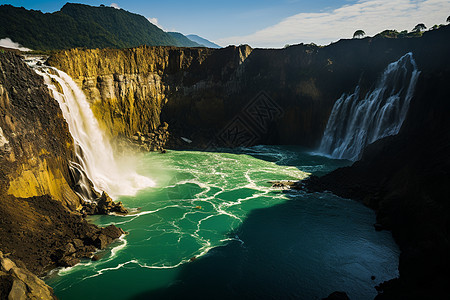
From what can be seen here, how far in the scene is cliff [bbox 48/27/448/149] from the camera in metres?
41.4

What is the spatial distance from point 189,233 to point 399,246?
12439mm

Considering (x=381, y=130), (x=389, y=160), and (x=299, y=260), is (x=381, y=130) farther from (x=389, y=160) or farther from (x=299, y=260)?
(x=299, y=260)

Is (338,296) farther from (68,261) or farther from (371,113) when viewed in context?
(371,113)

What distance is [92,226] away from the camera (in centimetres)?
1855

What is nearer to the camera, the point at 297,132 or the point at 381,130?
the point at 381,130

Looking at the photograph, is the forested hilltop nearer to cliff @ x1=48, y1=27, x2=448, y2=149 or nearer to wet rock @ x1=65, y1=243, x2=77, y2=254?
cliff @ x1=48, y1=27, x2=448, y2=149

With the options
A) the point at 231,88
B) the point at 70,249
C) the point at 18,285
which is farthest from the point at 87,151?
the point at 231,88

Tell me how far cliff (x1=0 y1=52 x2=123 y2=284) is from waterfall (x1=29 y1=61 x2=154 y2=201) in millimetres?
915

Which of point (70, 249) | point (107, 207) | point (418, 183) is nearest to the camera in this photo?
point (70, 249)

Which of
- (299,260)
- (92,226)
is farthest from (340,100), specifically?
(92,226)

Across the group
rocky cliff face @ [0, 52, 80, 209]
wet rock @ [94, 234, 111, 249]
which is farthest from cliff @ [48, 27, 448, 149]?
wet rock @ [94, 234, 111, 249]

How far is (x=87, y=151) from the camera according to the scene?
83.3 ft

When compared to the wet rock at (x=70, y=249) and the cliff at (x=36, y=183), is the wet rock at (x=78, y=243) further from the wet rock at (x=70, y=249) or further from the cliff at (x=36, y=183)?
the wet rock at (x=70, y=249)

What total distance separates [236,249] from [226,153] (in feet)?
89.7
